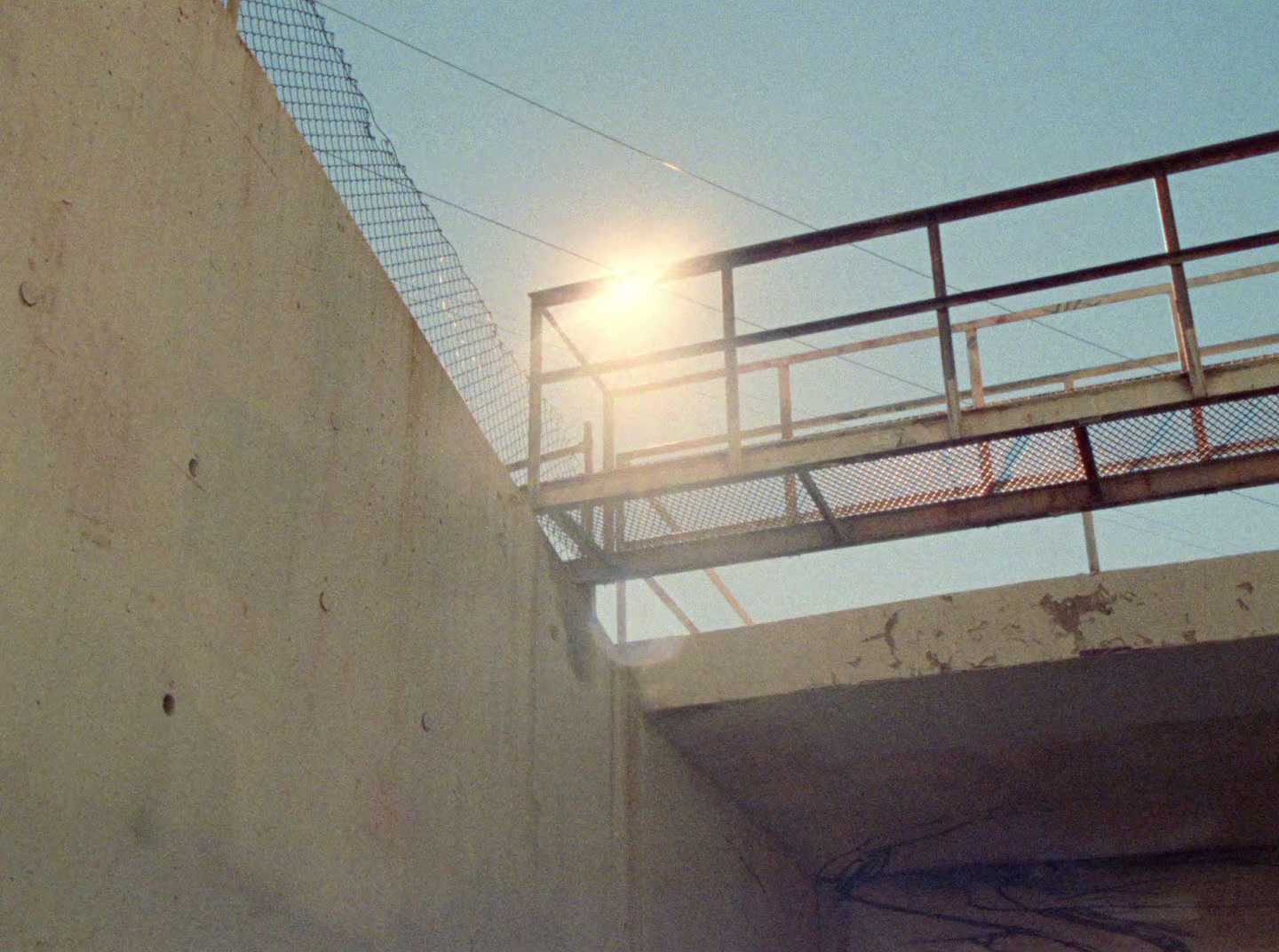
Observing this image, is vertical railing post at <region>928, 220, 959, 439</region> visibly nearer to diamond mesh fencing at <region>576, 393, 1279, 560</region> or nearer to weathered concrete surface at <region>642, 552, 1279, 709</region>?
diamond mesh fencing at <region>576, 393, 1279, 560</region>

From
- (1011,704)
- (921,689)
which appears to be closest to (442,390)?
(921,689)

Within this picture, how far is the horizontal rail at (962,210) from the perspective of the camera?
677 cm

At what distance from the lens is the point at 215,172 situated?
3941 mm

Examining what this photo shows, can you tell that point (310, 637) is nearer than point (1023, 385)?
Yes

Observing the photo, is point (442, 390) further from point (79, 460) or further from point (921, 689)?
point (921, 689)

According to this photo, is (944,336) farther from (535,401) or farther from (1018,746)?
(1018,746)

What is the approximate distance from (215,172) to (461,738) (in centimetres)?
234

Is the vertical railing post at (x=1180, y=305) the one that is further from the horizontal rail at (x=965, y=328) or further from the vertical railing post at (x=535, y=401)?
the vertical railing post at (x=535, y=401)

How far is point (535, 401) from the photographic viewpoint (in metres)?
7.28

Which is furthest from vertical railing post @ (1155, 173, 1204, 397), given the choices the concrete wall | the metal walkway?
the concrete wall

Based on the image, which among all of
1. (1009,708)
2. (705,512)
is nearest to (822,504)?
(705,512)

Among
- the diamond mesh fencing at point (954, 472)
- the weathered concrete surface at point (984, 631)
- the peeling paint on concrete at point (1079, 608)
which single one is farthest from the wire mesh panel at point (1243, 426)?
the peeling paint on concrete at point (1079, 608)

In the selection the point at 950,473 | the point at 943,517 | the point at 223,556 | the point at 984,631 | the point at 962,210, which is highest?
the point at 962,210

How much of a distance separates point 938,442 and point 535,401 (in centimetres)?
216
